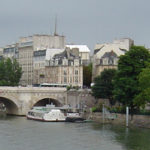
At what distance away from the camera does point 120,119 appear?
257 feet

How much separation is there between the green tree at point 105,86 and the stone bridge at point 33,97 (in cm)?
509

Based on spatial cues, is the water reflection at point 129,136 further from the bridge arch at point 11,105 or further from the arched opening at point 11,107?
the arched opening at point 11,107

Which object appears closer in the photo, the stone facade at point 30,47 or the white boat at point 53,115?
the white boat at point 53,115

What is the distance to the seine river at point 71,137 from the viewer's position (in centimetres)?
5634

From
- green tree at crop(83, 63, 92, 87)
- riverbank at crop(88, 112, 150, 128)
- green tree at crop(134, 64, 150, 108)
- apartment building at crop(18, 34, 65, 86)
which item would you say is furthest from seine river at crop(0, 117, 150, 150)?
apartment building at crop(18, 34, 65, 86)

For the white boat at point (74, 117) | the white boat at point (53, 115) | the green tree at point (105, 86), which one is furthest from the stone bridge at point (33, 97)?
the white boat at point (74, 117)

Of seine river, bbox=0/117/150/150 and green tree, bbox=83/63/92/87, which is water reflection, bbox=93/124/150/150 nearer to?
Result: seine river, bbox=0/117/150/150

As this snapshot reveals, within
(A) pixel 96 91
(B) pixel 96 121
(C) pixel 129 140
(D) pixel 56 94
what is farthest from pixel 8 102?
(C) pixel 129 140

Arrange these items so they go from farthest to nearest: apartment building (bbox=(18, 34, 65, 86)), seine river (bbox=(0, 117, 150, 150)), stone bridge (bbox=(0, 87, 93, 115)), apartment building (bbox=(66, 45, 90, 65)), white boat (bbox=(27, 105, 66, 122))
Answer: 1. apartment building (bbox=(66, 45, 90, 65))
2. apartment building (bbox=(18, 34, 65, 86))
3. stone bridge (bbox=(0, 87, 93, 115))
4. white boat (bbox=(27, 105, 66, 122))
5. seine river (bbox=(0, 117, 150, 150))

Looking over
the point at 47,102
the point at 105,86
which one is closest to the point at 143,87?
the point at 105,86

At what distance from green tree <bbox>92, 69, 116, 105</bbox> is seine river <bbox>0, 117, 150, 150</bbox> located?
1476cm

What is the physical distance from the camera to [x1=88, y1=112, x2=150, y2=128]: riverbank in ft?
239

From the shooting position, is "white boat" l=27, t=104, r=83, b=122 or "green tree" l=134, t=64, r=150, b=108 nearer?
"green tree" l=134, t=64, r=150, b=108

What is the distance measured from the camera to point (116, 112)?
264 feet
